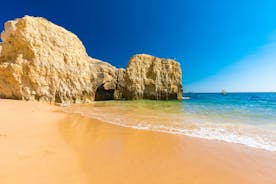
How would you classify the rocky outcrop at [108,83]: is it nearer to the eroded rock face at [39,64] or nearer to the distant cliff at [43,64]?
the distant cliff at [43,64]

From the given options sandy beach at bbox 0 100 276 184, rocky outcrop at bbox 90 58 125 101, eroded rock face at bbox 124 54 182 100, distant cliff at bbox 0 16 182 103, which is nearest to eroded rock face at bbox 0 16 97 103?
distant cliff at bbox 0 16 182 103

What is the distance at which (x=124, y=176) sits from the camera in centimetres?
237

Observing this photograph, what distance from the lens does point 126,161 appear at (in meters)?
2.92

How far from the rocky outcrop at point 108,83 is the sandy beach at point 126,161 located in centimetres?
2405

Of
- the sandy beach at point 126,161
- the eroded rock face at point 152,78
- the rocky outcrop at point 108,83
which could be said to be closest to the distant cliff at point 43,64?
the rocky outcrop at point 108,83

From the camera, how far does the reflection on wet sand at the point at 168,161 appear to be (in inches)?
94.1

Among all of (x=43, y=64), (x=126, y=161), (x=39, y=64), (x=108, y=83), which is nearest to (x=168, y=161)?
(x=126, y=161)

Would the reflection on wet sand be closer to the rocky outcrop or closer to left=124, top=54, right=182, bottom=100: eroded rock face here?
the rocky outcrop

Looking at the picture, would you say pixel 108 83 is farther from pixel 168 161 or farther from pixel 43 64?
pixel 168 161

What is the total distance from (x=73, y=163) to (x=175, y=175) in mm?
1716

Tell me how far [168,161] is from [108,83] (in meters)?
26.5

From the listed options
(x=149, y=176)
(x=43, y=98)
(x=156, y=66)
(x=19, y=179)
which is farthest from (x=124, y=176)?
(x=156, y=66)

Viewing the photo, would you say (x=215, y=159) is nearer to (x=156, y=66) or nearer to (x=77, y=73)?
(x=77, y=73)

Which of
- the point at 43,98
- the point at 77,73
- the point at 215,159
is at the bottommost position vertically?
the point at 215,159
